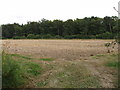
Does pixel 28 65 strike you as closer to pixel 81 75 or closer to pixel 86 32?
pixel 81 75

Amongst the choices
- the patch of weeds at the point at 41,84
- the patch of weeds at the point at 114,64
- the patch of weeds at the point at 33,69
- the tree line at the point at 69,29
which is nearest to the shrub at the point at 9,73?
the patch of weeds at the point at 41,84

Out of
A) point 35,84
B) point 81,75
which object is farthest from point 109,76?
point 35,84

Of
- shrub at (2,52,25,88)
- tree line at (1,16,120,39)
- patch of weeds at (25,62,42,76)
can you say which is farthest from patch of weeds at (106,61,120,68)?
tree line at (1,16,120,39)

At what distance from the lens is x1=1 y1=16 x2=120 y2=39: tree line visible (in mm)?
47625

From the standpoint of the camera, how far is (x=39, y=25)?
5903 cm

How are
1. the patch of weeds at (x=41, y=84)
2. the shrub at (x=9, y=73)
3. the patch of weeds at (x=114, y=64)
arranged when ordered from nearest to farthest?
the shrub at (x=9, y=73), the patch of weeds at (x=41, y=84), the patch of weeds at (x=114, y=64)

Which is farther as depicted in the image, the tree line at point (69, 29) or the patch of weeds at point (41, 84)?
the tree line at point (69, 29)

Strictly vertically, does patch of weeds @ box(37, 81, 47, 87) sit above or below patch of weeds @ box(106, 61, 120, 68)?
below

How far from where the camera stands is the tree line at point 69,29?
156 feet

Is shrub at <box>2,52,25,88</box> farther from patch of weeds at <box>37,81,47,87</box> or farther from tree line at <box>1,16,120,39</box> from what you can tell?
tree line at <box>1,16,120,39</box>

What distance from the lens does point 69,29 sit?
52188 millimetres

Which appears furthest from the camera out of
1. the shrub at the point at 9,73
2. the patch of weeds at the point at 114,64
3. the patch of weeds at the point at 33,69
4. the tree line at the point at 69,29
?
the tree line at the point at 69,29

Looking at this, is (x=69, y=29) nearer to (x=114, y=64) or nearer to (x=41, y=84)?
(x=114, y=64)

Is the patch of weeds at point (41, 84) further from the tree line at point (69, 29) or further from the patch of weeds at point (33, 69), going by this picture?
the tree line at point (69, 29)
